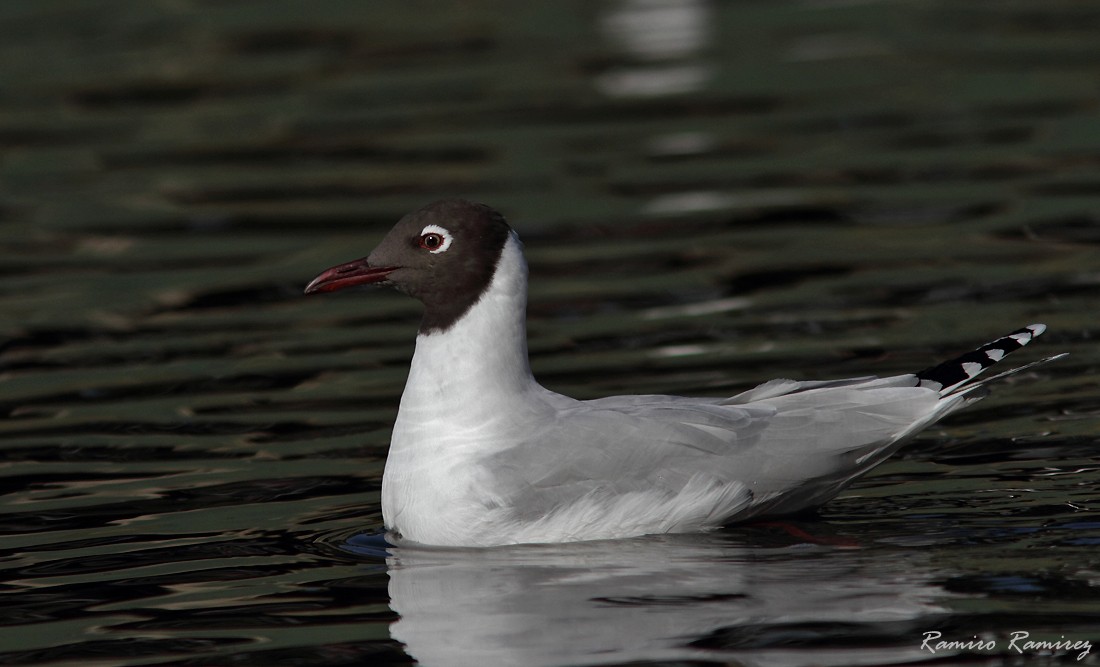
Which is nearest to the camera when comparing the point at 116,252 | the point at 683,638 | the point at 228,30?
the point at 683,638

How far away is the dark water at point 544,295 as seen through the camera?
7320 mm

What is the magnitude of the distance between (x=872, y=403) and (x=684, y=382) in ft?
8.37

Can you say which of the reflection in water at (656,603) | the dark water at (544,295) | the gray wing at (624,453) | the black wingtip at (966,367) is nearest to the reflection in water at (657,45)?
the dark water at (544,295)

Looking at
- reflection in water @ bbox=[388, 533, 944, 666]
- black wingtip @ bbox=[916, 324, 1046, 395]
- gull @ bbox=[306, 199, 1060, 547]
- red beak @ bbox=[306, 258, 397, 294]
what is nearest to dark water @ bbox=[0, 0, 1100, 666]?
reflection in water @ bbox=[388, 533, 944, 666]

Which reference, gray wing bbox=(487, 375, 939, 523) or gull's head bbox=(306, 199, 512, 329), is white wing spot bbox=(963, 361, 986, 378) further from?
gull's head bbox=(306, 199, 512, 329)

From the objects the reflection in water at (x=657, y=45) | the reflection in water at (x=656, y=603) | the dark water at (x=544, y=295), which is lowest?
the reflection in water at (x=656, y=603)

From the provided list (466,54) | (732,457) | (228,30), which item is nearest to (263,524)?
(732,457)

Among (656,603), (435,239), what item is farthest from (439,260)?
(656,603)

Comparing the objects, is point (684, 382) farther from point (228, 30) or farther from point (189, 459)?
point (228, 30)

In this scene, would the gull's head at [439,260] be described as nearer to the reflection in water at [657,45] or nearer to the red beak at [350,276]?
the red beak at [350,276]

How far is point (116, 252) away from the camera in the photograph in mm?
14961

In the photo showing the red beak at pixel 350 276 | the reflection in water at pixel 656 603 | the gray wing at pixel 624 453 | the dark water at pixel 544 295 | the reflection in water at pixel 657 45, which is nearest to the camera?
the reflection in water at pixel 656 603

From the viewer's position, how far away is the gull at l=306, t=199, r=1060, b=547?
26.3 feet

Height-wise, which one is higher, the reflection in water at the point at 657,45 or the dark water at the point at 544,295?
the reflection in water at the point at 657,45
